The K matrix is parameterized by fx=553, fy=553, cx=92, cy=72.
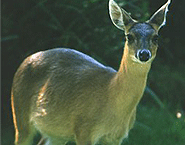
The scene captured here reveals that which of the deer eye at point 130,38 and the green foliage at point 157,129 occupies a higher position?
the deer eye at point 130,38

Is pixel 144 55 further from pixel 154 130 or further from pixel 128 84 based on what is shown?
pixel 154 130

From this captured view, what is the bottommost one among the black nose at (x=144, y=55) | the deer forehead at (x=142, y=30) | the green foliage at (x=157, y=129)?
the green foliage at (x=157, y=129)

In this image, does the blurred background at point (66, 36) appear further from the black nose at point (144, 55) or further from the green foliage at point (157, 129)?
the black nose at point (144, 55)

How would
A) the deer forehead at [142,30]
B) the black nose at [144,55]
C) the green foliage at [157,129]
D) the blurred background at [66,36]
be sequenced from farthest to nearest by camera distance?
the blurred background at [66,36] < the green foliage at [157,129] < the deer forehead at [142,30] < the black nose at [144,55]

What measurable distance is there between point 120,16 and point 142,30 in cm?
36

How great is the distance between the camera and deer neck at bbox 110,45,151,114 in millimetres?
5508

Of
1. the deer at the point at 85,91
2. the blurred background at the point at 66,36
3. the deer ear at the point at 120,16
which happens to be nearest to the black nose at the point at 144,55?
the deer at the point at 85,91

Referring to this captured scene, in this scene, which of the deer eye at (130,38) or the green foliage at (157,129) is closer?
the deer eye at (130,38)

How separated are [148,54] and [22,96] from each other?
189cm

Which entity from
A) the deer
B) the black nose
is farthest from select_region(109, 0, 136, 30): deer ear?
the black nose

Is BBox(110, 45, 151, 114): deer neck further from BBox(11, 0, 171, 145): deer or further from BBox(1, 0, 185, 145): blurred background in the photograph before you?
BBox(1, 0, 185, 145): blurred background

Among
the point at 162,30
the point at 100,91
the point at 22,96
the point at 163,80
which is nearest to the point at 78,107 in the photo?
the point at 100,91

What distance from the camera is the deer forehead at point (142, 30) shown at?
5453 millimetres

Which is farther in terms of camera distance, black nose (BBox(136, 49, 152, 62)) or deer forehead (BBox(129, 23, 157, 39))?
deer forehead (BBox(129, 23, 157, 39))
